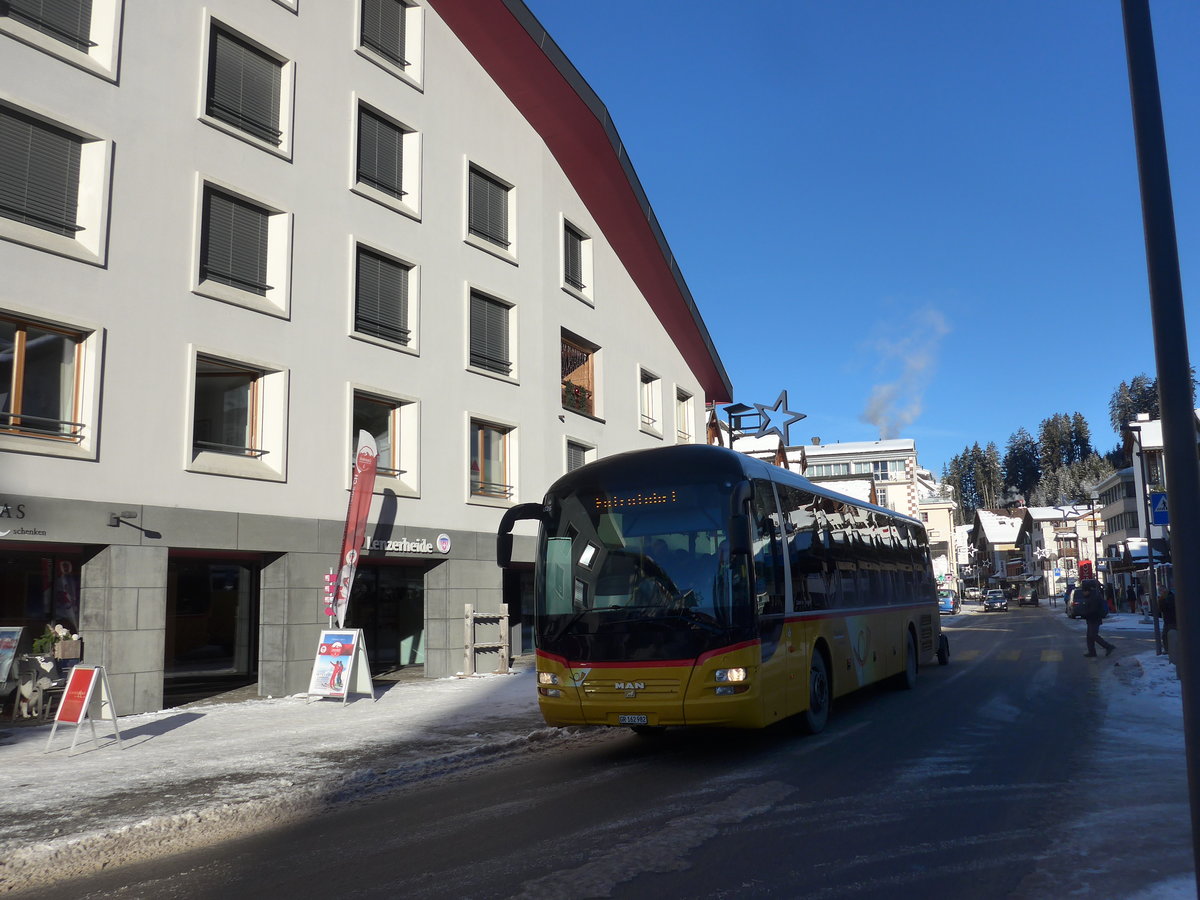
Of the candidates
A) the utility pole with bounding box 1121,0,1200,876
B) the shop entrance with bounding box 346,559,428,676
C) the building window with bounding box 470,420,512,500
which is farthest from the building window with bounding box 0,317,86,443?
the utility pole with bounding box 1121,0,1200,876

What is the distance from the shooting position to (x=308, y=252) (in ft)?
60.9

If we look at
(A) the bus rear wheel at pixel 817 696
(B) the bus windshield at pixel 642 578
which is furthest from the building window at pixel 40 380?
(A) the bus rear wheel at pixel 817 696

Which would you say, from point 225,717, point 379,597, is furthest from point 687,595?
point 379,597

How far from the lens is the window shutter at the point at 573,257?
2711 centimetres

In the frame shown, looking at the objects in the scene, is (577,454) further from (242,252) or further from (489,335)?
(242,252)

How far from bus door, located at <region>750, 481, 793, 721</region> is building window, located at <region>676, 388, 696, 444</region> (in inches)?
894

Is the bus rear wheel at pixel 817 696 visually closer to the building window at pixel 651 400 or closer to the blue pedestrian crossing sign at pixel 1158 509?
the blue pedestrian crossing sign at pixel 1158 509

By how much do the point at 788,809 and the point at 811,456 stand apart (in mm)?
97118

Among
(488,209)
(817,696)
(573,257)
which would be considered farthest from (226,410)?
(573,257)

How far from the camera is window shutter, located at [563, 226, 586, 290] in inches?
1067

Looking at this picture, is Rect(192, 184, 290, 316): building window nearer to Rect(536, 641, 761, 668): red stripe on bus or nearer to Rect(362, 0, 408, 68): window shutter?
Rect(362, 0, 408, 68): window shutter

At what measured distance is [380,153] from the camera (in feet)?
68.3

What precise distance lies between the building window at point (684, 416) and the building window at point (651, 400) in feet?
6.03

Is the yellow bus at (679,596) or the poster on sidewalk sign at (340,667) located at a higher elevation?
the yellow bus at (679,596)
